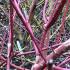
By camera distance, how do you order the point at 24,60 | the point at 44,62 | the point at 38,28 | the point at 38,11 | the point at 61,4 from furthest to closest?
the point at 38,11, the point at 38,28, the point at 24,60, the point at 44,62, the point at 61,4

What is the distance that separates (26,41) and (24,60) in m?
0.29

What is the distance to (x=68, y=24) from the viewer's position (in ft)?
11.8

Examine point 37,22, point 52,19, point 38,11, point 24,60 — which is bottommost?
point 24,60

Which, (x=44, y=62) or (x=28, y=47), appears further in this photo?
(x=28, y=47)

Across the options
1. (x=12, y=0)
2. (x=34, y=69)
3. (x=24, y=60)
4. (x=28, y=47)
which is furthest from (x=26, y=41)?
(x=12, y=0)

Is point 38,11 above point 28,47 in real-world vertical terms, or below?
above

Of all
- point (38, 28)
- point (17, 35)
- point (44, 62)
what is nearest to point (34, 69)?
point (44, 62)

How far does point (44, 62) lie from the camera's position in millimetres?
820

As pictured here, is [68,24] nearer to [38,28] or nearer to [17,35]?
[38,28]

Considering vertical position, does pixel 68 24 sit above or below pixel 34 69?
above

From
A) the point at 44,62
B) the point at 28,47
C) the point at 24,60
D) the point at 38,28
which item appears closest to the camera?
the point at 44,62

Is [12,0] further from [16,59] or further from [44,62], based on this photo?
[16,59]

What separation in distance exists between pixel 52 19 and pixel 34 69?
236mm

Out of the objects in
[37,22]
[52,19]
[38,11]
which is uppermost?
[38,11]
